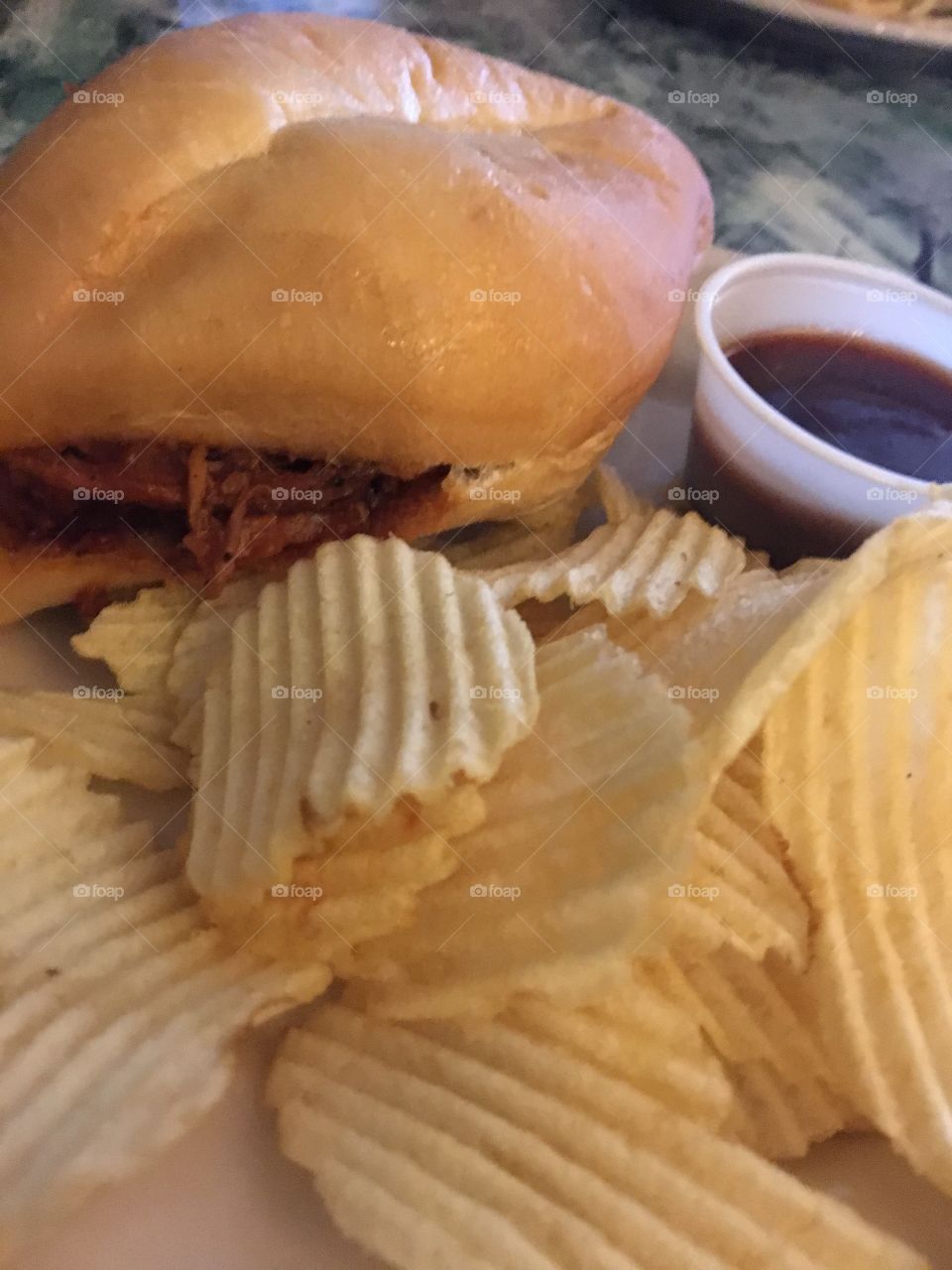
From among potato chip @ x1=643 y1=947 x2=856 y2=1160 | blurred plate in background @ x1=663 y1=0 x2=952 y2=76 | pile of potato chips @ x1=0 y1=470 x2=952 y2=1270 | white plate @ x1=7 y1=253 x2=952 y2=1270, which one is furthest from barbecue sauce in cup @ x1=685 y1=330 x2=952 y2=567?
blurred plate in background @ x1=663 y1=0 x2=952 y2=76

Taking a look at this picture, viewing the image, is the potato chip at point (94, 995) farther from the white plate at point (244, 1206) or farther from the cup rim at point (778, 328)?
the cup rim at point (778, 328)

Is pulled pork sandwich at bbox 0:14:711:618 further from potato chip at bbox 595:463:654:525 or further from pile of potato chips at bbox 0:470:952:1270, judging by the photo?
pile of potato chips at bbox 0:470:952:1270

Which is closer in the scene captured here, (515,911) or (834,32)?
(515,911)

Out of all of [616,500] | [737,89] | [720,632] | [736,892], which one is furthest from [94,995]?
[737,89]

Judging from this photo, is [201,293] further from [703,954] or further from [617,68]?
[617,68]

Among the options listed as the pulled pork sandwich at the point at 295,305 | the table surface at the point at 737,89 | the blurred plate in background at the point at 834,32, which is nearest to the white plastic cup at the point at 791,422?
the pulled pork sandwich at the point at 295,305

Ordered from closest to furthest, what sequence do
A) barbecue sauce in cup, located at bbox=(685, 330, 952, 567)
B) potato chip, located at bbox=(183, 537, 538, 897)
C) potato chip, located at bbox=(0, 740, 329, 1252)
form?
potato chip, located at bbox=(0, 740, 329, 1252) < potato chip, located at bbox=(183, 537, 538, 897) < barbecue sauce in cup, located at bbox=(685, 330, 952, 567)

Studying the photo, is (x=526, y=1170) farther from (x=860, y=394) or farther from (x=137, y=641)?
(x=860, y=394)
